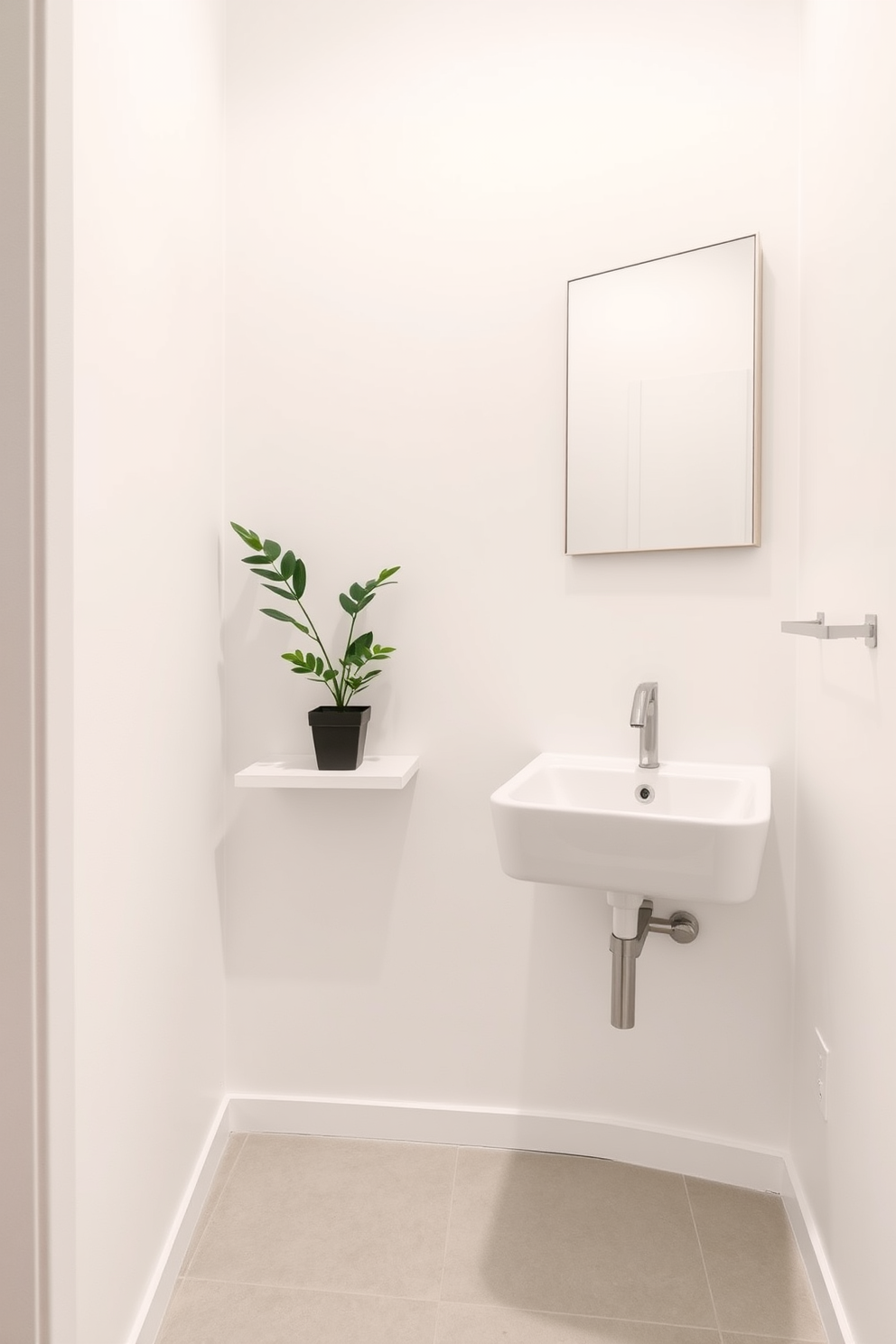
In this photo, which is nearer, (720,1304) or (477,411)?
(720,1304)

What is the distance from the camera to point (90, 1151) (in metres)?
1.07

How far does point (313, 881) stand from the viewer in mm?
1764

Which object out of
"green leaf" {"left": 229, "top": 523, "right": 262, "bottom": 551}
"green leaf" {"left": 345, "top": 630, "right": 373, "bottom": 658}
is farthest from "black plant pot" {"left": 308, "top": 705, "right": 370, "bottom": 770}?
"green leaf" {"left": 229, "top": 523, "right": 262, "bottom": 551}

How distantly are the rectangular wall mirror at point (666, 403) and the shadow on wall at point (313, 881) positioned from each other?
72 cm

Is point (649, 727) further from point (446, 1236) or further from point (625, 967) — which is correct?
point (446, 1236)

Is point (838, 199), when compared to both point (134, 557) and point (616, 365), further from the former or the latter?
point (134, 557)

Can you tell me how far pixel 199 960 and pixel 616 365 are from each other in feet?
4.62

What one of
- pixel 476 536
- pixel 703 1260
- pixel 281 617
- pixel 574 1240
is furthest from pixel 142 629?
pixel 703 1260

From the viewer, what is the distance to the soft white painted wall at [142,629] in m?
1.06

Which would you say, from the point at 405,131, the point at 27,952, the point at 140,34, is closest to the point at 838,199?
the point at 405,131

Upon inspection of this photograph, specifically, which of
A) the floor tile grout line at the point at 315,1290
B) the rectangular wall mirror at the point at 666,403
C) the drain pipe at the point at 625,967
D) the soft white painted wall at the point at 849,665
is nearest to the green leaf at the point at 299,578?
the rectangular wall mirror at the point at 666,403

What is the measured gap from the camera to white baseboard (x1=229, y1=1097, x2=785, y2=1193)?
1.59 meters

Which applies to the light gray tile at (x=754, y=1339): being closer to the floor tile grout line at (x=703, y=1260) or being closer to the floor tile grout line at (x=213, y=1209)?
the floor tile grout line at (x=703, y=1260)

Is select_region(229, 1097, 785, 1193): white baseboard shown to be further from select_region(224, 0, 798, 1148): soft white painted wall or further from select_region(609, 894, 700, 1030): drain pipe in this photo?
select_region(609, 894, 700, 1030): drain pipe
